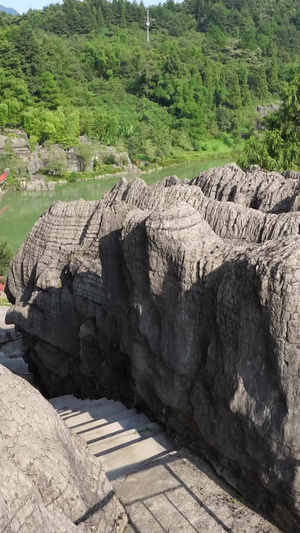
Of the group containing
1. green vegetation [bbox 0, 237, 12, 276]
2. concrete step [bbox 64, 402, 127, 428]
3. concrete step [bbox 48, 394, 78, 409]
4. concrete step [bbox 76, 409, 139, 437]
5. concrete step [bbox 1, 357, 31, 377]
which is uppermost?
concrete step [bbox 76, 409, 139, 437]

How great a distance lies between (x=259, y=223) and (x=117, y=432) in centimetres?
244

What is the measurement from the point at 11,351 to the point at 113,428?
19.3ft

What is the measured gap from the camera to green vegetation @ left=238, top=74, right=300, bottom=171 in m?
15.2

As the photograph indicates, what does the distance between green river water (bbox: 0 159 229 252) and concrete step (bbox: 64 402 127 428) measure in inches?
645

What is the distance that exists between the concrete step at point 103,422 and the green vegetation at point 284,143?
1067 cm

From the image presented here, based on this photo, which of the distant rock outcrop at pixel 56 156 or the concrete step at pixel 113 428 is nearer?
the concrete step at pixel 113 428

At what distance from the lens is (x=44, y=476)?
11.6ft

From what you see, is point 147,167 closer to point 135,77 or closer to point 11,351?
point 135,77

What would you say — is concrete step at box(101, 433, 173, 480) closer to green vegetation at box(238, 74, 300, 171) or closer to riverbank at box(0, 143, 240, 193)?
green vegetation at box(238, 74, 300, 171)

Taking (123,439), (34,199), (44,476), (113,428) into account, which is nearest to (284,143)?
(113,428)

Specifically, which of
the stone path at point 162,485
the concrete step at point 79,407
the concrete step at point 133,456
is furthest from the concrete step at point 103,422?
the concrete step at point 133,456

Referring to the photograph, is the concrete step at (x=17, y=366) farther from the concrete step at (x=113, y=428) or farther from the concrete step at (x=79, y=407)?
the concrete step at (x=113, y=428)

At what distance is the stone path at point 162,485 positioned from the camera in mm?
3877

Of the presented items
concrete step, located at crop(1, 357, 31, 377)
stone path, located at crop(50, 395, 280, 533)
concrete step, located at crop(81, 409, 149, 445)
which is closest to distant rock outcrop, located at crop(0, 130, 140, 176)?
concrete step, located at crop(1, 357, 31, 377)
